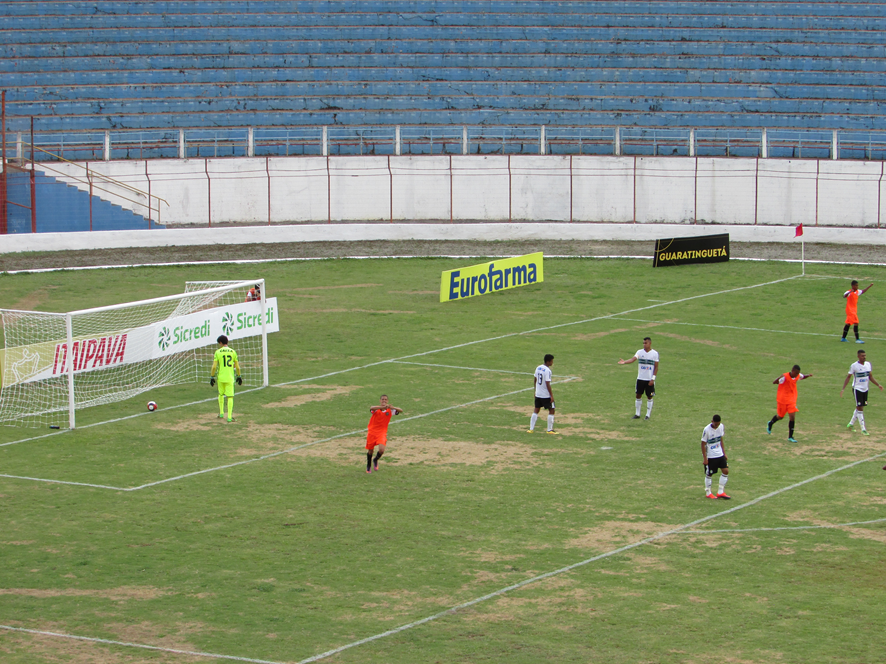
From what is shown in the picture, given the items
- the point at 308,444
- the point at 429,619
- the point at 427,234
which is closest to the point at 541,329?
the point at 308,444

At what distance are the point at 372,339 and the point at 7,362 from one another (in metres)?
11.1

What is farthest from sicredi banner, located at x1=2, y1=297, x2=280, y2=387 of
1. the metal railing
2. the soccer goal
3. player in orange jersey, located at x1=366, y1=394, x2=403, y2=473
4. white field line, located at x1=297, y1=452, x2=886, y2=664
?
the metal railing

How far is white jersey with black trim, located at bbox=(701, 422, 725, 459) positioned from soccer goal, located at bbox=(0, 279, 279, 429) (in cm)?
1325

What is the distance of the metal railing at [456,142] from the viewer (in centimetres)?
5269

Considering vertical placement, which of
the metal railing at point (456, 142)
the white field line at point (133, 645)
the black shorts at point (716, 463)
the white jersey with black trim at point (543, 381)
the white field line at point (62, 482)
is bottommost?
the white field line at point (133, 645)

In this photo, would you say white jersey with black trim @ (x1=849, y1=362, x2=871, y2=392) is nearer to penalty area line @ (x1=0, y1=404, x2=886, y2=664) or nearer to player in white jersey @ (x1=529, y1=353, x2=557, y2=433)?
penalty area line @ (x1=0, y1=404, x2=886, y2=664)

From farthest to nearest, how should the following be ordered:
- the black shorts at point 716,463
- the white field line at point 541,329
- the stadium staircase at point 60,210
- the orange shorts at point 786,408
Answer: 1. the stadium staircase at point 60,210
2. the white field line at point 541,329
3. the orange shorts at point 786,408
4. the black shorts at point 716,463

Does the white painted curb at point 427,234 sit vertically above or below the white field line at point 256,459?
above

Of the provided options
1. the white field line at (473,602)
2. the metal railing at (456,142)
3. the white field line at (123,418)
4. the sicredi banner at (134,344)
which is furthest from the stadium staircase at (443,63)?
the white field line at (473,602)

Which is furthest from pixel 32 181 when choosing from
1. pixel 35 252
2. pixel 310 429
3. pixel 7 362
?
pixel 310 429

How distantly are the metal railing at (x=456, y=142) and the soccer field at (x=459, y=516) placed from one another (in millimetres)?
22756

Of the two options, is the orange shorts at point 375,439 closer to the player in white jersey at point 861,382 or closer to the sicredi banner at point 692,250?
the player in white jersey at point 861,382

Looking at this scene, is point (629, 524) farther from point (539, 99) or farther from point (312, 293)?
point (539, 99)

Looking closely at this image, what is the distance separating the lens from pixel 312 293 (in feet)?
132
